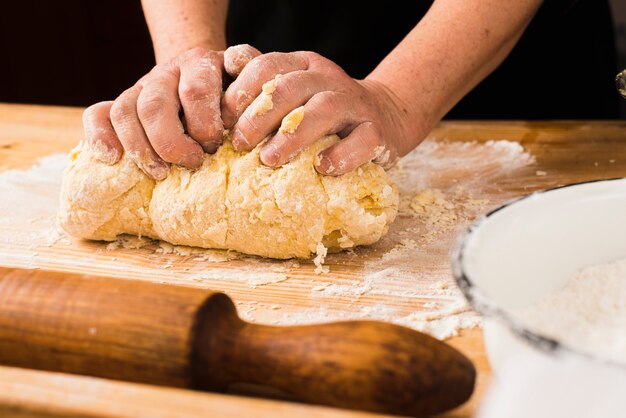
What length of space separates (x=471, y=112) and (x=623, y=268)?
3.83 feet

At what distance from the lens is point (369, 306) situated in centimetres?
113

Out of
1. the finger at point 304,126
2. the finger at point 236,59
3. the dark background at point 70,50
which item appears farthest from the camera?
the dark background at point 70,50

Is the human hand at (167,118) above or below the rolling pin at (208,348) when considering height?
above

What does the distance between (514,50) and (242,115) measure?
963 millimetres

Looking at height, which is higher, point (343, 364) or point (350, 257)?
point (343, 364)

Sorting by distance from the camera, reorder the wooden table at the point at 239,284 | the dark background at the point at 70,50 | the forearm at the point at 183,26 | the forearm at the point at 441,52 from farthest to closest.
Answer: the dark background at the point at 70,50 < the forearm at the point at 183,26 < the forearm at the point at 441,52 < the wooden table at the point at 239,284

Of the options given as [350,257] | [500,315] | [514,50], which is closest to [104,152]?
[350,257]

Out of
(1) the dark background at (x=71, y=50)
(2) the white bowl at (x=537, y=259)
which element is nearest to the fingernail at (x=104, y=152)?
(2) the white bowl at (x=537, y=259)

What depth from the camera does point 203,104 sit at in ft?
4.15

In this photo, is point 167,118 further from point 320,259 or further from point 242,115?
point 320,259

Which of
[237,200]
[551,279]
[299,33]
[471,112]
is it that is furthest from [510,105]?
[551,279]

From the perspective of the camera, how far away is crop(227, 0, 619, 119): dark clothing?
187cm

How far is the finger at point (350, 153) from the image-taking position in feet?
4.08

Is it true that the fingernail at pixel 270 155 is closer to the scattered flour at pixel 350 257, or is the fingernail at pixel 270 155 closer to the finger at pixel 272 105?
the finger at pixel 272 105
